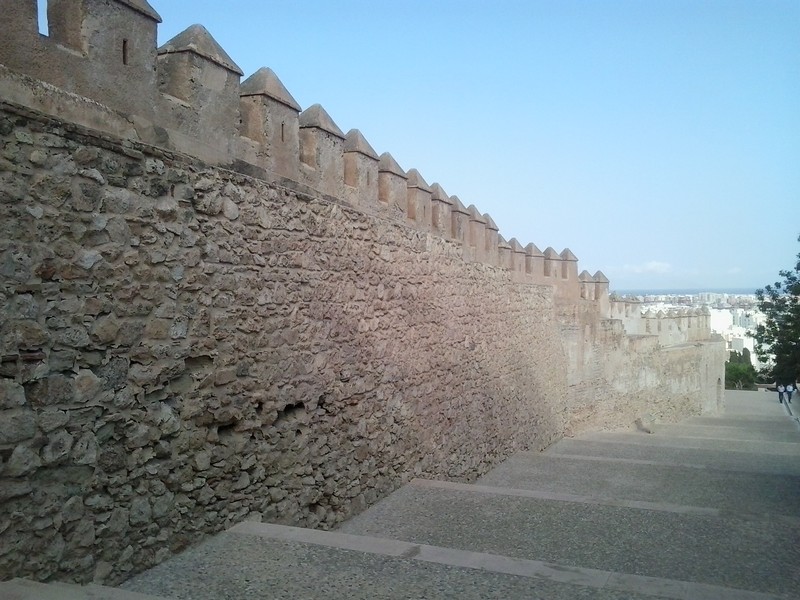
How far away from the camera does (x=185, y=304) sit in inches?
164

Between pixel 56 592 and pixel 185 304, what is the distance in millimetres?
1683

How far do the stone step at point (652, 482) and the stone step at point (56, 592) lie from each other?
5.14 metres

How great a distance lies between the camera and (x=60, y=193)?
333 cm

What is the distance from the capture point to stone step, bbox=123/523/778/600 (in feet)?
12.0

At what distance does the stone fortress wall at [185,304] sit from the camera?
3219 mm

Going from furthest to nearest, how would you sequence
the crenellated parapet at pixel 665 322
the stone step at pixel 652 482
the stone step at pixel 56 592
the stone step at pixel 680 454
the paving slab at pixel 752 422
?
the paving slab at pixel 752 422 < the crenellated parapet at pixel 665 322 < the stone step at pixel 680 454 < the stone step at pixel 652 482 < the stone step at pixel 56 592

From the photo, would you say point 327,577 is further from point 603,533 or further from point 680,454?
point 680,454

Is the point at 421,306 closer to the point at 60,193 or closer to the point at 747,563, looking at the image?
the point at 747,563

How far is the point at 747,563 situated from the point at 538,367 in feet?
23.0

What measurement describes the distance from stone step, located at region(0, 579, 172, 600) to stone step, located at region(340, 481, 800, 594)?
2469mm

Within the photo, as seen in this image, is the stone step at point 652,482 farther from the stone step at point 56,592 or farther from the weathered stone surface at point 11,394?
the weathered stone surface at point 11,394

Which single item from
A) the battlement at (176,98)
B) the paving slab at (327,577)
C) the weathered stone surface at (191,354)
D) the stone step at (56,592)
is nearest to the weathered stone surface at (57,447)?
the weathered stone surface at (191,354)

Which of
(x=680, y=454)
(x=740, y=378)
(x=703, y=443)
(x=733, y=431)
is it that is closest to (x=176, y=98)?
(x=680, y=454)

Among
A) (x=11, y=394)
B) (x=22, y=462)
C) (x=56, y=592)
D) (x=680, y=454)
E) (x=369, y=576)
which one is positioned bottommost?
(x=680, y=454)
